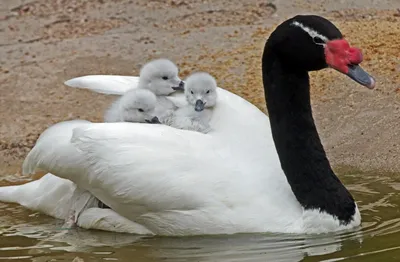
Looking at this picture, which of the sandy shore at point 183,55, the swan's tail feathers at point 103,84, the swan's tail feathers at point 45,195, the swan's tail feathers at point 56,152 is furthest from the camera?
the sandy shore at point 183,55

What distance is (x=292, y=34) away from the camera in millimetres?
5477

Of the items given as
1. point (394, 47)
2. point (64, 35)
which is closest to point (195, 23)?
point (64, 35)

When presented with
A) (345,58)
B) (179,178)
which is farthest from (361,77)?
(179,178)

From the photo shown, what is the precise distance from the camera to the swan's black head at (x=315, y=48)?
209 inches

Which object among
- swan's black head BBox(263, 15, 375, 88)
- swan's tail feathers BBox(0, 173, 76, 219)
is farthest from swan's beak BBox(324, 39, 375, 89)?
swan's tail feathers BBox(0, 173, 76, 219)

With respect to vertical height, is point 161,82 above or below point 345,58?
above

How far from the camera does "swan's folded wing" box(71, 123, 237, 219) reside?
5461mm

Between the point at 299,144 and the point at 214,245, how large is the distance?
731 mm

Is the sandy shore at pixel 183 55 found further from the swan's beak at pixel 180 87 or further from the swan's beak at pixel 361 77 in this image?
the swan's beak at pixel 361 77

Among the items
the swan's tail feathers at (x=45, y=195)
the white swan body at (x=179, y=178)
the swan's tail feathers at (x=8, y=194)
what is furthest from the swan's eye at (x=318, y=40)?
the swan's tail feathers at (x=8, y=194)

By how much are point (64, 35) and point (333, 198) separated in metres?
5.08

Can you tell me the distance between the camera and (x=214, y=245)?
5.40 meters

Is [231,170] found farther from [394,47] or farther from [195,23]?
[195,23]

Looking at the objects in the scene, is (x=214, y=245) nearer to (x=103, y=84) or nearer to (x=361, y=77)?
(x=361, y=77)
